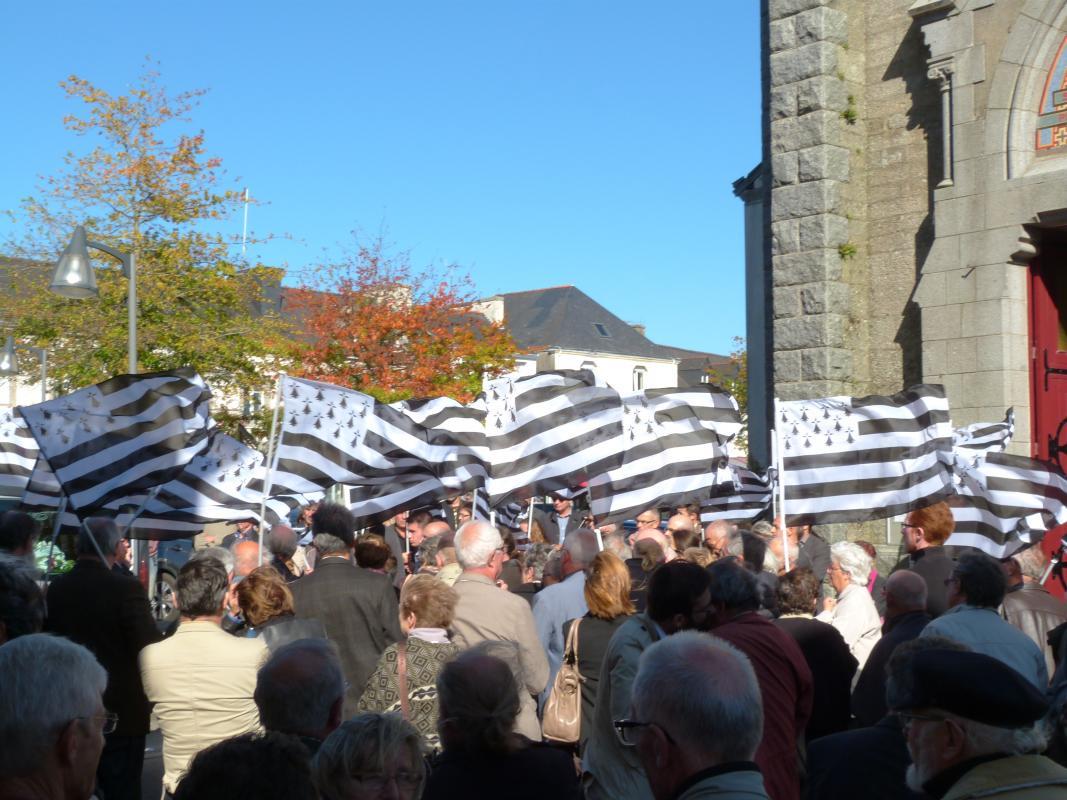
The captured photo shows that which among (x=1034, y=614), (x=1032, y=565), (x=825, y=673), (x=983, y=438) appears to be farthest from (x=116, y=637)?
(x=983, y=438)

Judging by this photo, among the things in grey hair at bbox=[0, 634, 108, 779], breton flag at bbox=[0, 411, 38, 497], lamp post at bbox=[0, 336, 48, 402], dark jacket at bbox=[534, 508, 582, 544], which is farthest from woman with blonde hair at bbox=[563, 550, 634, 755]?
lamp post at bbox=[0, 336, 48, 402]

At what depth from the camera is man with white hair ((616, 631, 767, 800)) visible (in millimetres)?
3117

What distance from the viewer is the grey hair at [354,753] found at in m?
3.33

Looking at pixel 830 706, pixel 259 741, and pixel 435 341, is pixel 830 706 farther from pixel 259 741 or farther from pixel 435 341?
pixel 435 341

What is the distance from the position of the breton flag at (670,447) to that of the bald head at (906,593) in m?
3.80

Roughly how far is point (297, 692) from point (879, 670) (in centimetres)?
331

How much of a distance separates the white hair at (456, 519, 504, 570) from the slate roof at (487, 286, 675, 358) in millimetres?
73110

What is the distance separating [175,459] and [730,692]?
6501mm

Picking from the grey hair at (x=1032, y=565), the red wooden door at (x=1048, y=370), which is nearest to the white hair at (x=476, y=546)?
the grey hair at (x=1032, y=565)

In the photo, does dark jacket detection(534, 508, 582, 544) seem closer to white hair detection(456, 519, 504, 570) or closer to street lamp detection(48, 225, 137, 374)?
street lamp detection(48, 225, 137, 374)

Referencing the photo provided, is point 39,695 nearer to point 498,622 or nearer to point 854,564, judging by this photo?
point 498,622

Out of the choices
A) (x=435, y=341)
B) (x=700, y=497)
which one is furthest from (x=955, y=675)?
(x=435, y=341)

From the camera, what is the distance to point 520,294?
288ft

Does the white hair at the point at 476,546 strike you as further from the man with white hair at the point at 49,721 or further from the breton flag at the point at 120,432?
the man with white hair at the point at 49,721
